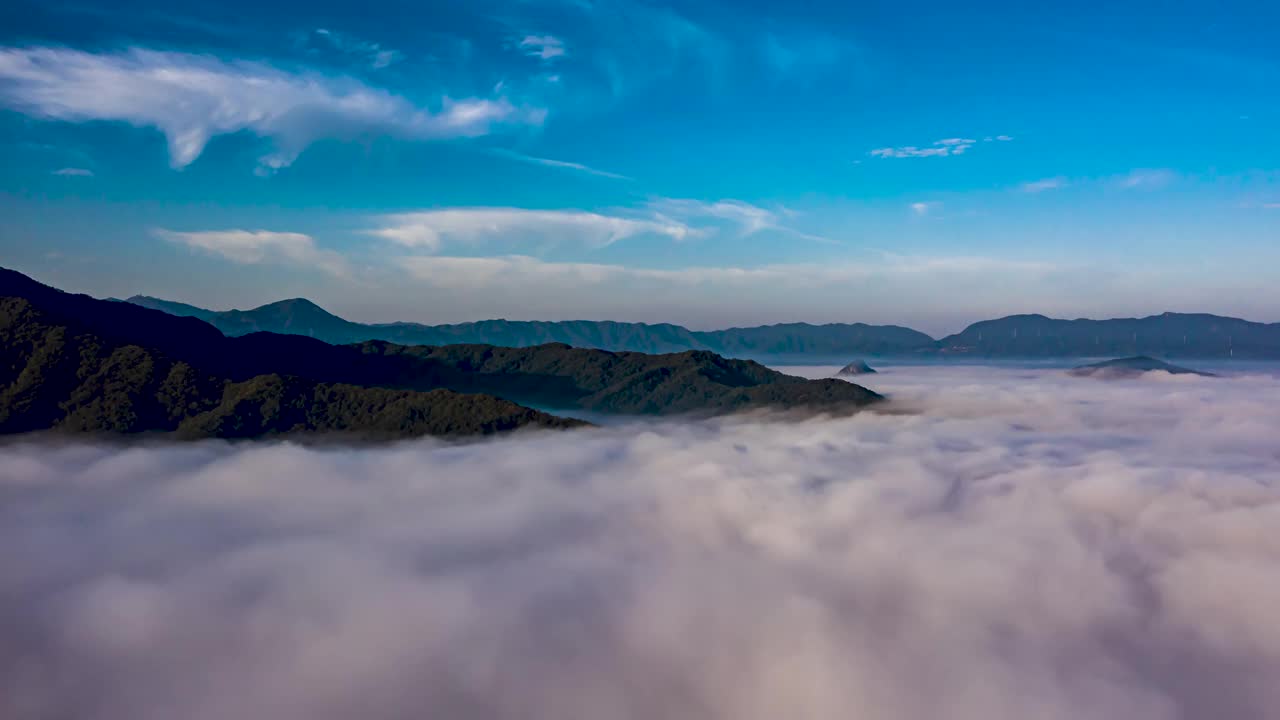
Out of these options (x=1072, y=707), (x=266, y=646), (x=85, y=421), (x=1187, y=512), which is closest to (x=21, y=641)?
(x=266, y=646)

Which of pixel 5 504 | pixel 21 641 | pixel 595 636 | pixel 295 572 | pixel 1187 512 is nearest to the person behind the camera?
pixel 21 641

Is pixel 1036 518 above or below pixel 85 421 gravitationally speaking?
below

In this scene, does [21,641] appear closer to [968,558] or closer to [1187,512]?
[968,558]

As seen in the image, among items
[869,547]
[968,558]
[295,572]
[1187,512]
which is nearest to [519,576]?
[295,572]

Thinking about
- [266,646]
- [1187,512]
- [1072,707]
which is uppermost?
[1187,512]

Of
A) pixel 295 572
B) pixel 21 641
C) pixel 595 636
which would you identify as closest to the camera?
pixel 21 641

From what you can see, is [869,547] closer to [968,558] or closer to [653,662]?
[968,558]

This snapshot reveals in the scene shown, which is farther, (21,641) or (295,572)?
(295,572)

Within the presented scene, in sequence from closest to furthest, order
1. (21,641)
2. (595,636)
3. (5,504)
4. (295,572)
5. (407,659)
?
(21,641), (407,659), (595,636), (295,572), (5,504)

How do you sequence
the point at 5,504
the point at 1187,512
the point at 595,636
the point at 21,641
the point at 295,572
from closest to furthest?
1. the point at 21,641
2. the point at 595,636
3. the point at 295,572
4. the point at 5,504
5. the point at 1187,512
